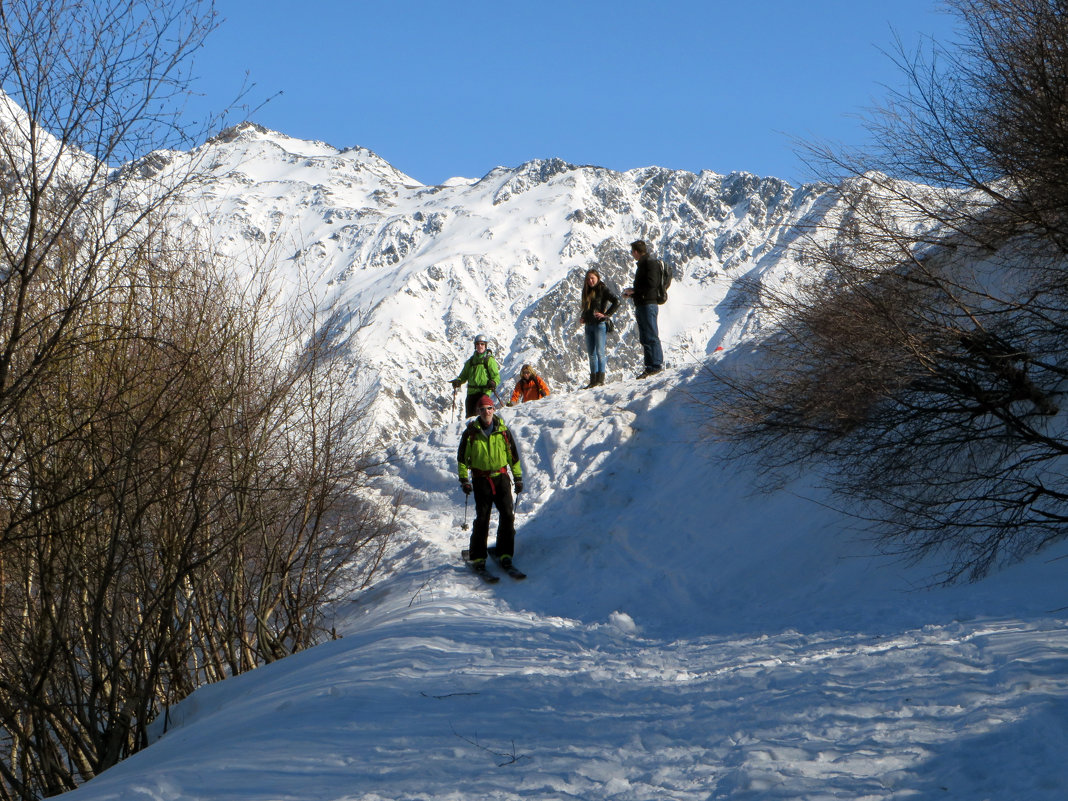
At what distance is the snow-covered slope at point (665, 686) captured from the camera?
396cm

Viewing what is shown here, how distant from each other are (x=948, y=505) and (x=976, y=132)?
3432mm

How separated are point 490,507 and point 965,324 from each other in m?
5.01

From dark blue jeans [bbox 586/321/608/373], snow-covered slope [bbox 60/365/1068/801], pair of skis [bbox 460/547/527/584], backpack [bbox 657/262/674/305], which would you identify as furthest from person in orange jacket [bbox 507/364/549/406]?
pair of skis [bbox 460/547/527/584]

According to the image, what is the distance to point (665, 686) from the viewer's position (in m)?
5.58

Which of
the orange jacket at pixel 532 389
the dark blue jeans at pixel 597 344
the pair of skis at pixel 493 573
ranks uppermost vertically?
the dark blue jeans at pixel 597 344

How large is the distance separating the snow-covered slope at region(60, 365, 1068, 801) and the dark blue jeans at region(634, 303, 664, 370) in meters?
3.62

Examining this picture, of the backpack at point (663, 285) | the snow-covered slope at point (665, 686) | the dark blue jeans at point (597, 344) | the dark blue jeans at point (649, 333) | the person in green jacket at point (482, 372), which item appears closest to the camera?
the snow-covered slope at point (665, 686)

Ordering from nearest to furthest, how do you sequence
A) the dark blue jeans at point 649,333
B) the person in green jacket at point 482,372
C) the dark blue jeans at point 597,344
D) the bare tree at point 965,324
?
1. the bare tree at point 965,324
2. the person in green jacket at point 482,372
3. the dark blue jeans at point 649,333
4. the dark blue jeans at point 597,344

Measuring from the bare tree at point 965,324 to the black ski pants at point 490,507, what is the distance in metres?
3.49

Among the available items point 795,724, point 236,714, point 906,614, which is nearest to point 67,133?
point 236,714

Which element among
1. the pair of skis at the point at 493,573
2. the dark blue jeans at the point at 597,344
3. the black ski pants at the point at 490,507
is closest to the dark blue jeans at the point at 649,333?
A: the dark blue jeans at the point at 597,344

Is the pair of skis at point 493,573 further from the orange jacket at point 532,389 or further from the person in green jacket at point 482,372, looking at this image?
the orange jacket at point 532,389

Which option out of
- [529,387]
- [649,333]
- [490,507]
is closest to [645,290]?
[649,333]

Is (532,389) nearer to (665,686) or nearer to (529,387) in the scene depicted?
(529,387)
